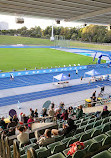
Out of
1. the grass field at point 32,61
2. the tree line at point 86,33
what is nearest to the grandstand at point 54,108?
the grass field at point 32,61

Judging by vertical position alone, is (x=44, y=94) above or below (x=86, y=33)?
below

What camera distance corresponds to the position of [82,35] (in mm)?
80312

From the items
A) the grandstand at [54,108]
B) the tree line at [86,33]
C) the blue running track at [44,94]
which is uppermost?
the tree line at [86,33]

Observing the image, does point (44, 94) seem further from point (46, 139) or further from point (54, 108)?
point (46, 139)

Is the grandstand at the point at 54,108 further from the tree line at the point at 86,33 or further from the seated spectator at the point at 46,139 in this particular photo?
the tree line at the point at 86,33

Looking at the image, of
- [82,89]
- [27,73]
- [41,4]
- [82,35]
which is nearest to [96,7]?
[41,4]

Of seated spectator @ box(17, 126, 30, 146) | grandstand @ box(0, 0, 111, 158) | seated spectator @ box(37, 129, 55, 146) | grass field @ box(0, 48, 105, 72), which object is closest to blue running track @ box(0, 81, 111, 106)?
grandstand @ box(0, 0, 111, 158)

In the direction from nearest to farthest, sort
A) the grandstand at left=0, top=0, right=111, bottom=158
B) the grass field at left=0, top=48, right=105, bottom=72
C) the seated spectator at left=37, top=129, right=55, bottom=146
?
the grandstand at left=0, top=0, right=111, bottom=158
the seated spectator at left=37, top=129, right=55, bottom=146
the grass field at left=0, top=48, right=105, bottom=72

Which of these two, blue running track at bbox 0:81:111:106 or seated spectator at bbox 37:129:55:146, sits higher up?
seated spectator at bbox 37:129:55:146

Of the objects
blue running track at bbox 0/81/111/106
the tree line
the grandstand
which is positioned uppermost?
the tree line


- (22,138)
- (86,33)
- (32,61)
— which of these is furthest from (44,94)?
(86,33)

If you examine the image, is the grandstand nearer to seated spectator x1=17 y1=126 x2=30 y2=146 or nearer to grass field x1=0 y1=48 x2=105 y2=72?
seated spectator x1=17 y1=126 x2=30 y2=146

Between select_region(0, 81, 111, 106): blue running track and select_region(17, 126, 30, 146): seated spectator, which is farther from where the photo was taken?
select_region(0, 81, 111, 106): blue running track

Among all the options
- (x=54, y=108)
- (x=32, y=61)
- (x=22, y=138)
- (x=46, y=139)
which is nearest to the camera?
(x=46, y=139)
